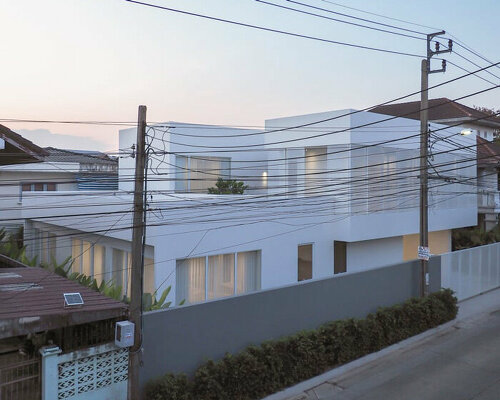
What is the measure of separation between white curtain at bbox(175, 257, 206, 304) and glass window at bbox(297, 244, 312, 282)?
481cm

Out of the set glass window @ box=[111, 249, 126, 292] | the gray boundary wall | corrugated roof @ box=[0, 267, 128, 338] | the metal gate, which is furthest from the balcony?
the metal gate

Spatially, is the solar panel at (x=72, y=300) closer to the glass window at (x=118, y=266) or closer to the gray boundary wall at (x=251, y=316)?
the gray boundary wall at (x=251, y=316)

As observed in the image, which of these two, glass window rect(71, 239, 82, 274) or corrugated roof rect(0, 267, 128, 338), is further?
glass window rect(71, 239, 82, 274)

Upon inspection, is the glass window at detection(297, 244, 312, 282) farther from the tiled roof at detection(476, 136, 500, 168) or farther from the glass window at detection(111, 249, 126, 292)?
the tiled roof at detection(476, 136, 500, 168)

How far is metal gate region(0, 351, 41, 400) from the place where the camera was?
23.7ft

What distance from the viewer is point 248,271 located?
50.9 ft

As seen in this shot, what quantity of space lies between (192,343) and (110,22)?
825 cm

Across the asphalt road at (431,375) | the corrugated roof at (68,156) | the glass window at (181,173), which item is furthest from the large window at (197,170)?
the asphalt road at (431,375)

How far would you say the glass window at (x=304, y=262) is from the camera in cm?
1772

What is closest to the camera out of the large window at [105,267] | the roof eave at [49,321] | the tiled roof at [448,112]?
the roof eave at [49,321]

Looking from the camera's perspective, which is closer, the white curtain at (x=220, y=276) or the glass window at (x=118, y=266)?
the white curtain at (x=220, y=276)

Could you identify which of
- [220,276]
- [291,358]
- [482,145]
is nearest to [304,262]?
[220,276]

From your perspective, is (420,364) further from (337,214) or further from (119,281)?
(119,281)

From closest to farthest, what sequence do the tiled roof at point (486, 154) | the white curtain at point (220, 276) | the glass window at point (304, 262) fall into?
the white curtain at point (220, 276) < the glass window at point (304, 262) < the tiled roof at point (486, 154)
